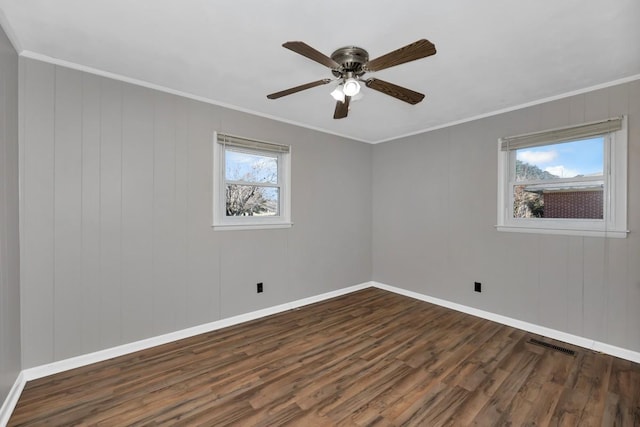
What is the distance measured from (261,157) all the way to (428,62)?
6.98 ft

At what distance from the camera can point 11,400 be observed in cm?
186

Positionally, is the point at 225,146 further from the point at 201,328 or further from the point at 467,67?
the point at 467,67

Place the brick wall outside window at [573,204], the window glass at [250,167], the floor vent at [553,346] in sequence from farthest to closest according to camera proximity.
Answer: the window glass at [250,167]
the brick wall outside window at [573,204]
the floor vent at [553,346]

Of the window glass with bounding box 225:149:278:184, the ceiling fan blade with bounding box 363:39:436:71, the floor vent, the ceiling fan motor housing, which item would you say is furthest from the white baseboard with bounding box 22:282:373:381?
the ceiling fan blade with bounding box 363:39:436:71

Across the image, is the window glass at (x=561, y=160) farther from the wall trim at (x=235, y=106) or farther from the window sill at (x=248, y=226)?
the window sill at (x=248, y=226)

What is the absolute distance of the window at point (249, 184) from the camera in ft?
10.4

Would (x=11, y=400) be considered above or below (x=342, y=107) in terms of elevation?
below

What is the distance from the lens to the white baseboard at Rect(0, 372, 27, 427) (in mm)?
1737

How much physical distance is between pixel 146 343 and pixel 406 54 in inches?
126

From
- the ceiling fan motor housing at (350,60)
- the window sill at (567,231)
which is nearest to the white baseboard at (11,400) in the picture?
the ceiling fan motor housing at (350,60)

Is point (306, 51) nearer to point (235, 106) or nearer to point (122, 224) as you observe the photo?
point (235, 106)

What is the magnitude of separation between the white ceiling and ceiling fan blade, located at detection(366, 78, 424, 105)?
29cm

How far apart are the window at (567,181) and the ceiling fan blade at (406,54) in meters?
2.21

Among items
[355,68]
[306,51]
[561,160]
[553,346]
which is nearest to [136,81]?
[306,51]
